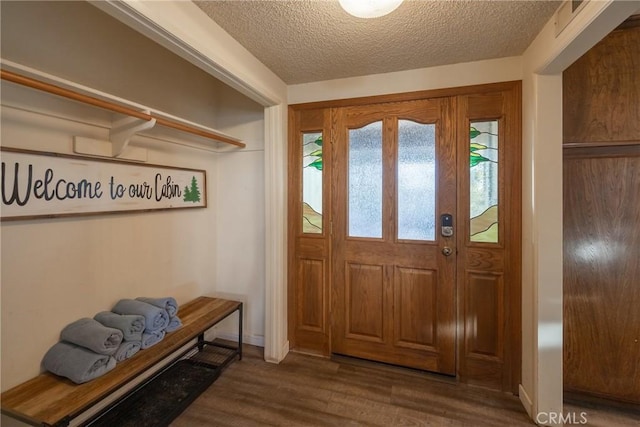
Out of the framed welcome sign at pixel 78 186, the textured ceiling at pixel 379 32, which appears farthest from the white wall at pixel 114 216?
the textured ceiling at pixel 379 32

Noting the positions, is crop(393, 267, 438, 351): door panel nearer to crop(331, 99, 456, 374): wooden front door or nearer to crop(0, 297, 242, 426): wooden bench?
→ crop(331, 99, 456, 374): wooden front door

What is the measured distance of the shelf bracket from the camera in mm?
1558

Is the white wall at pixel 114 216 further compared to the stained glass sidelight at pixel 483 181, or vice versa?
the stained glass sidelight at pixel 483 181

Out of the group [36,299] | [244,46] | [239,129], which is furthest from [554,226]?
[36,299]

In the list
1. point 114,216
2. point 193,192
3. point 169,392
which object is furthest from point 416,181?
point 169,392

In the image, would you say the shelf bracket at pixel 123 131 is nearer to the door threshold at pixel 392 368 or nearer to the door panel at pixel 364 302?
the door panel at pixel 364 302

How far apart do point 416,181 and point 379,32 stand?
1044 mm

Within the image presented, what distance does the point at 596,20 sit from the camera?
46.6 inches

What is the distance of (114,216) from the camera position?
171 cm

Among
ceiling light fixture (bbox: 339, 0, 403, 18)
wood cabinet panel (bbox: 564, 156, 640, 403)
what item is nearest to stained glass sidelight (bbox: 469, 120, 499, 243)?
wood cabinet panel (bbox: 564, 156, 640, 403)

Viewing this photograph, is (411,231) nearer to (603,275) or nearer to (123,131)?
(603,275)

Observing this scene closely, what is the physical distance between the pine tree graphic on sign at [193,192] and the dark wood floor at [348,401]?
4.56 ft

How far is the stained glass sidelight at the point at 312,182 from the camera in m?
2.39

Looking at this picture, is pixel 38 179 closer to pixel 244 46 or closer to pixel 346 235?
pixel 244 46
